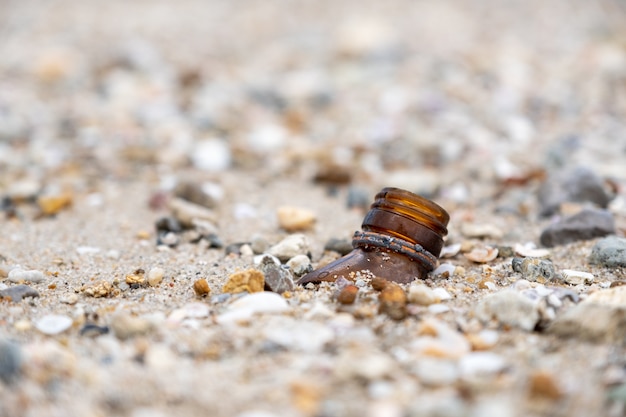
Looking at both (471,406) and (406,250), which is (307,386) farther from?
(406,250)

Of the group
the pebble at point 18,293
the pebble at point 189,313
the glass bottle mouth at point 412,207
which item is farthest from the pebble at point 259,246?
the pebble at point 18,293

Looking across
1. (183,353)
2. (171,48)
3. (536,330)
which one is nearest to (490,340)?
(536,330)

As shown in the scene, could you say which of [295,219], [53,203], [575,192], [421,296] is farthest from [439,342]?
→ [53,203]

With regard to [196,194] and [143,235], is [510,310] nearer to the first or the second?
[143,235]

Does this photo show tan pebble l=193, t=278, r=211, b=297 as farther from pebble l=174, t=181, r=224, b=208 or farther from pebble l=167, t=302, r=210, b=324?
pebble l=174, t=181, r=224, b=208

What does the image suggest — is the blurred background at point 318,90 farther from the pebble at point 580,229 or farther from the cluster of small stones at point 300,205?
the pebble at point 580,229

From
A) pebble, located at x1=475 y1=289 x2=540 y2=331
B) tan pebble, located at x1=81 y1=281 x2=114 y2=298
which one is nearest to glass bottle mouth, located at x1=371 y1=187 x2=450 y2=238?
pebble, located at x1=475 y1=289 x2=540 y2=331
